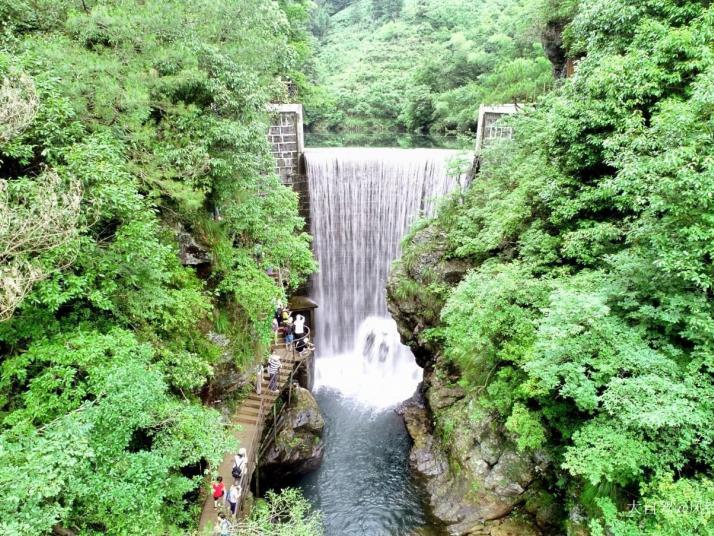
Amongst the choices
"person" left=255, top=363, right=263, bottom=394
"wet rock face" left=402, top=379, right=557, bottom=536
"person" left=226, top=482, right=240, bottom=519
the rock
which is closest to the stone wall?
the rock

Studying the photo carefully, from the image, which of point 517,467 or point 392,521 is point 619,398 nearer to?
point 517,467

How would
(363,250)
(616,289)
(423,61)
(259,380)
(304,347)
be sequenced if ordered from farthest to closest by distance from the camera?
(423,61), (363,250), (304,347), (259,380), (616,289)

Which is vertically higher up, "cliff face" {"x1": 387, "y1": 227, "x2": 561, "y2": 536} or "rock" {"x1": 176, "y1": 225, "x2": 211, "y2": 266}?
"rock" {"x1": 176, "y1": 225, "x2": 211, "y2": 266}

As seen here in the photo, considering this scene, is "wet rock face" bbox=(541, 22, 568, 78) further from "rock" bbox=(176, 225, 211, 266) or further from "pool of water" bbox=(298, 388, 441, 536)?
"pool of water" bbox=(298, 388, 441, 536)

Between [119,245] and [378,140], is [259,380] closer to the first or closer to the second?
[119,245]

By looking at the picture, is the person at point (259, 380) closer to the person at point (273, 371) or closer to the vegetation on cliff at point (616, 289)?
the person at point (273, 371)

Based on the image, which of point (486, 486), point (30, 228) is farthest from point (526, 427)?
point (30, 228)
